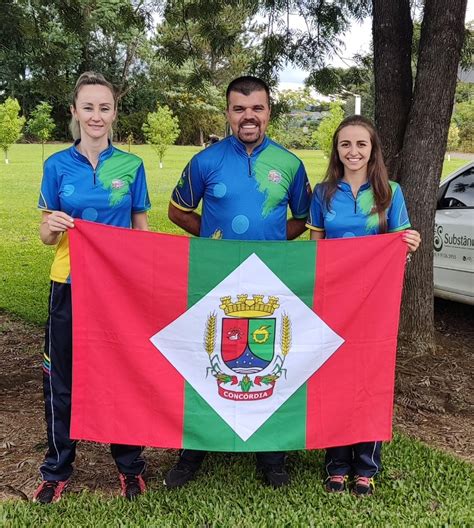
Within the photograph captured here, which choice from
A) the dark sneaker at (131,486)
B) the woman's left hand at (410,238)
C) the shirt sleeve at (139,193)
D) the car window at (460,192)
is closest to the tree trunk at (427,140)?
the car window at (460,192)

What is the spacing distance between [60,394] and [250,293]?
1052 mm

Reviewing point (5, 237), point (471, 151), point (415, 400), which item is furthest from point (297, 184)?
point (471, 151)

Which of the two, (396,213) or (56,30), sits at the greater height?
(56,30)

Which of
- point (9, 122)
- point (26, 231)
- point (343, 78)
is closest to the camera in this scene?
point (343, 78)

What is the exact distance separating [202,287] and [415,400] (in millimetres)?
2296

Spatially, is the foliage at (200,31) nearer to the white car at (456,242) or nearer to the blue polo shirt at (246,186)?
the white car at (456,242)

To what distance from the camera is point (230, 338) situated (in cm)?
319

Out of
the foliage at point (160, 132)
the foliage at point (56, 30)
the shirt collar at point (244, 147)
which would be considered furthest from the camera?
the foliage at point (160, 132)

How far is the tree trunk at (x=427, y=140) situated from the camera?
16.6 ft

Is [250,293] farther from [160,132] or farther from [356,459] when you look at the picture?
[160,132]

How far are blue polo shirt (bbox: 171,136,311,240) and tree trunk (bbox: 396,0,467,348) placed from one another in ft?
7.00

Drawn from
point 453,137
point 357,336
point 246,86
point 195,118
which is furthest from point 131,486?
point 195,118

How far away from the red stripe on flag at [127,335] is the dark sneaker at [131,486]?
0.88 ft

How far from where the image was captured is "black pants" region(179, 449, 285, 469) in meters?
3.46
